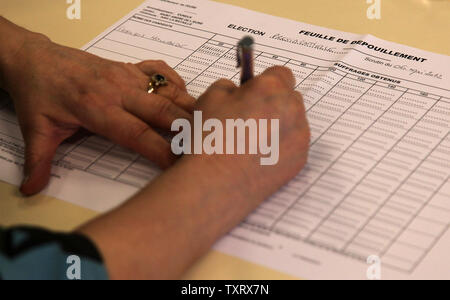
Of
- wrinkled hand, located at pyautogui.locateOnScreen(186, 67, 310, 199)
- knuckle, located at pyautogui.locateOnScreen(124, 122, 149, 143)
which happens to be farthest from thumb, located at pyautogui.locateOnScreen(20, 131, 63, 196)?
wrinkled hand, located at pyautogui.locateOnScreen(186, 67, 310, 199)

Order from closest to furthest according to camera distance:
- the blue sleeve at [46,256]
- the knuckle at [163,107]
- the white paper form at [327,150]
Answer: the blue sleeve at [46,256], the white paper form at [327,150], the knuckle at [163,107]

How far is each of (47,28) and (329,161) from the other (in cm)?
59

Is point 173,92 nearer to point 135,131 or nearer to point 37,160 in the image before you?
point 135,131

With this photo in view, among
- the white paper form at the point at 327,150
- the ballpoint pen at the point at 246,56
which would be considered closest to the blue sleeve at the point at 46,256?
the white paper form at the point at 327,150

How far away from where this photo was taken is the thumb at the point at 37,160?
811mm

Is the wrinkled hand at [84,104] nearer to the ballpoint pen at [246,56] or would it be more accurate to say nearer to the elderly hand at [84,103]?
the elderly hand at [84,103]

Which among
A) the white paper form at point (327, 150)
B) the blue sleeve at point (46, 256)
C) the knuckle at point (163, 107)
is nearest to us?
the blue sleeve at point (46, 256)

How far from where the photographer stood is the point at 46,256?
603 millimetres

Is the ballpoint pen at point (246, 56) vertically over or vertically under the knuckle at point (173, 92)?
over

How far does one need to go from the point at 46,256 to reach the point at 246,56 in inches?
12.4

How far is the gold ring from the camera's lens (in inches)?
34.7

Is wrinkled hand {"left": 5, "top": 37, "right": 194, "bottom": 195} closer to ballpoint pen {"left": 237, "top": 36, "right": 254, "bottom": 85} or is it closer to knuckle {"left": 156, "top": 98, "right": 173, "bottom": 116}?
knuckle {"left": 156, "top": 98, "right": 173, "bottom": 116}

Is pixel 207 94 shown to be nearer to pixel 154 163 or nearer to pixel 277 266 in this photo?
pixel 154 163

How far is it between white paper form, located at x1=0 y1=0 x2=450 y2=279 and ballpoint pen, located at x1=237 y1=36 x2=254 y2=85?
14cm
